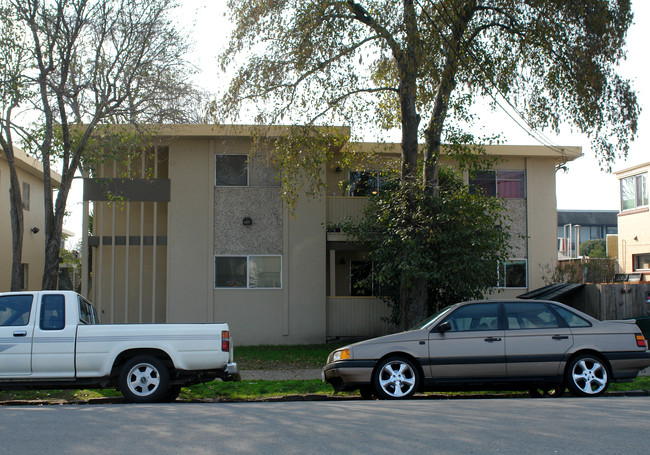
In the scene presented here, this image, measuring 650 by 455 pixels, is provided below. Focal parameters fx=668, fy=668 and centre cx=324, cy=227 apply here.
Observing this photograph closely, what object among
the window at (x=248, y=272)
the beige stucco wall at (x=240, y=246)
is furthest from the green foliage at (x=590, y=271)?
the window at (x=248, y=272)

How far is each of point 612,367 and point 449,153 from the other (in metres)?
6.59

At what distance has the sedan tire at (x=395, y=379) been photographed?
9.84 metres

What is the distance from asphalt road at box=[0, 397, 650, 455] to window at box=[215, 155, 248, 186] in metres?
10.4

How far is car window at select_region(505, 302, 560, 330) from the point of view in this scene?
1016 cm

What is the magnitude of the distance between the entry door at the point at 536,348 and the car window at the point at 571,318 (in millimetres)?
146

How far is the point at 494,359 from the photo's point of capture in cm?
992

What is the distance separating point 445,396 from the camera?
432 inches

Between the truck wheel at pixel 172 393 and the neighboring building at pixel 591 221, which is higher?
the neighboring building at pixel 591 221

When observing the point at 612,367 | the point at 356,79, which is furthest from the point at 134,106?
the point at 612,367

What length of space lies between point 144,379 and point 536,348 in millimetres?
5791

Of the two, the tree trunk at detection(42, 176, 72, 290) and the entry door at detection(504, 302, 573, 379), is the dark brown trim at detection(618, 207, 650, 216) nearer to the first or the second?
the entry door at detection(504, 302, 573, 379)

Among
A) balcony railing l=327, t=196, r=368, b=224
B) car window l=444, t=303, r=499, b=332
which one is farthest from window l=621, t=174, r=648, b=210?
car window l=444, t=303, r=499, b=332

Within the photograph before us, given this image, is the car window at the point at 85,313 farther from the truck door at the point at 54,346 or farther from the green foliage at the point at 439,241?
the green foliage at the point at 439,241

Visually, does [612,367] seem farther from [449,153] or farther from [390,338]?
[449,153]
